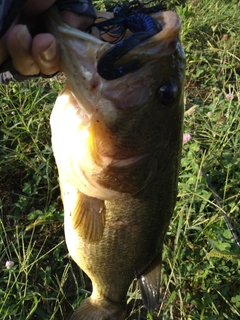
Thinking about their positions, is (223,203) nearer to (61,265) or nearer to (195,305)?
(195,305)

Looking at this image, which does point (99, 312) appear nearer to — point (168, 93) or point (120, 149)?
point (120, 149)

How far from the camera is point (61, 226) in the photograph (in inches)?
104

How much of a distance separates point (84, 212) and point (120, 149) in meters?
0.34

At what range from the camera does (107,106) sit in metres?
1.24

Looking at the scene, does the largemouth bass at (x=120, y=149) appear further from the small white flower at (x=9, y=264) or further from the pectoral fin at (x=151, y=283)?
the small white flower at (x=9, y=264)

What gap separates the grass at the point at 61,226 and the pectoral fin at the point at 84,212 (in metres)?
0.63

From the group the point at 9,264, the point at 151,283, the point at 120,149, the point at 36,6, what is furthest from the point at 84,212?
the point at 9,264

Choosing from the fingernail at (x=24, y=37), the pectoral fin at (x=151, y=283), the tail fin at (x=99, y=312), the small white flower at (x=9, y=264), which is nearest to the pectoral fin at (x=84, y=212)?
the pectoral fin at (x=151, y=283)

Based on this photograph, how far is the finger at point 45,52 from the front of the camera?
1.12m

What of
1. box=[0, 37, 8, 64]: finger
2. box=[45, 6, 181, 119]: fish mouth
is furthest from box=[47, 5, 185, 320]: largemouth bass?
box=[0, 37, 8, 64]: finger

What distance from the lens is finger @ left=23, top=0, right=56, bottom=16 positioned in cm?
107

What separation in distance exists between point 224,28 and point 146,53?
3763mm

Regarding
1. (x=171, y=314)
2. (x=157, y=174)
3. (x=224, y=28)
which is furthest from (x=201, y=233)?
(x=224, y=28)

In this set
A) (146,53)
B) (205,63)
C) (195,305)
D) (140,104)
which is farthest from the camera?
(205,63)
